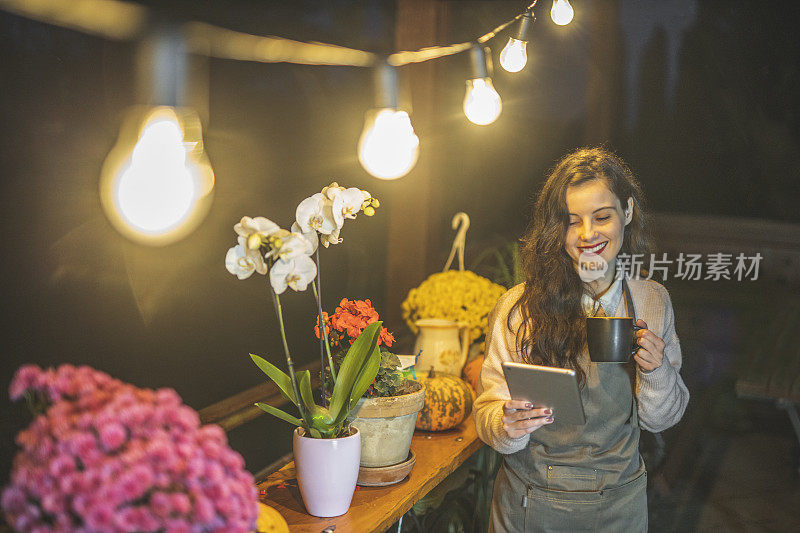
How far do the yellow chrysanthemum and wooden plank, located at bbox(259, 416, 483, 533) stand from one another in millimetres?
667

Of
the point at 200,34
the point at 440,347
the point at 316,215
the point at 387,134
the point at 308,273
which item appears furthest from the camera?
the point at 440,347

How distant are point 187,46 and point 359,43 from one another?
107 cm

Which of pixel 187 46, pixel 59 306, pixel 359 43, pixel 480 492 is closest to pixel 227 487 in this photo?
pixel 59 306

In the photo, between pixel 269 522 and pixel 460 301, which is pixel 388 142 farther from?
pixel 269 522

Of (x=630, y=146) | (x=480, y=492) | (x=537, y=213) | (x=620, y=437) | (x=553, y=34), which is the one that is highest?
(x=553, y=34)

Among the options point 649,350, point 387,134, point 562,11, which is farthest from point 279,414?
point 562,11

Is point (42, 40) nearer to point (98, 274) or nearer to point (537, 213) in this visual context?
point (98, 274)

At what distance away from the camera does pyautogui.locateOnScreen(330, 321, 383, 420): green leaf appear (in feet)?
5.05

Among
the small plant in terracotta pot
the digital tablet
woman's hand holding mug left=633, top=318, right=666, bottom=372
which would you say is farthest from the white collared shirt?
the small plant in terracotta pot

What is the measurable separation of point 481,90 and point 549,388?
49.1 inches

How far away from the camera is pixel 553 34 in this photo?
123 inches

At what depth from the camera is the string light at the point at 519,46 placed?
7.61ft

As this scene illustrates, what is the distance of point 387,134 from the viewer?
219cm

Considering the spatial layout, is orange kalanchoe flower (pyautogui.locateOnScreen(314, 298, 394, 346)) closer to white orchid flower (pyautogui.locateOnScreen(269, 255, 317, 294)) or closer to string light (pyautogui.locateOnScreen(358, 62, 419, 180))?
white orchid flower (pyautogui.locateOnScreen(269, 255, 317, 294))
